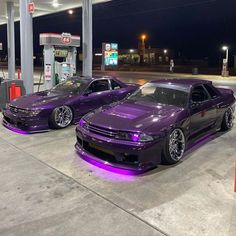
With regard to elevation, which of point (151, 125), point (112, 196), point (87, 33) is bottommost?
point (112, 196)

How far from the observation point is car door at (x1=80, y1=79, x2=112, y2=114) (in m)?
8.08

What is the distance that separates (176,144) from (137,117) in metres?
0.81

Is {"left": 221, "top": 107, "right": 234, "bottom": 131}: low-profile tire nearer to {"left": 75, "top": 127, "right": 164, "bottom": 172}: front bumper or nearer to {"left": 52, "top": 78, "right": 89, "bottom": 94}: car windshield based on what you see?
{"left": 75, "top": 127, "right": 164, "bottom": 172}: front bumper

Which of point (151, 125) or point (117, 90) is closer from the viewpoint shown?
point (151, 125)

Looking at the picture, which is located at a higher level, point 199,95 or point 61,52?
point 61,52

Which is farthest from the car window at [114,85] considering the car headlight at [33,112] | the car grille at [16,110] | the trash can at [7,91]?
the trash can at [7,91]

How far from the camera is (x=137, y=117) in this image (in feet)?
17.1

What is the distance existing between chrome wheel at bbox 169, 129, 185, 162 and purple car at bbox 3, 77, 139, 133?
3271 millimetres

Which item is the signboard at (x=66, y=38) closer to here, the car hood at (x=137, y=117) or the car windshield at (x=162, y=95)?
the car windshield at (x=162, y=95)

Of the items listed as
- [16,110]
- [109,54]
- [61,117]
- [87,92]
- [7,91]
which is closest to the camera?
[16,110]

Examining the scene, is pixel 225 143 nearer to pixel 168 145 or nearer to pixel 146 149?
pixel 168 145

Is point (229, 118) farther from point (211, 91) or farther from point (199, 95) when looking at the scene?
point (199, 95)

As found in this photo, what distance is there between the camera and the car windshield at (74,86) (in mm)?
8170

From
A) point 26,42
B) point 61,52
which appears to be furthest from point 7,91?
point 61,52
